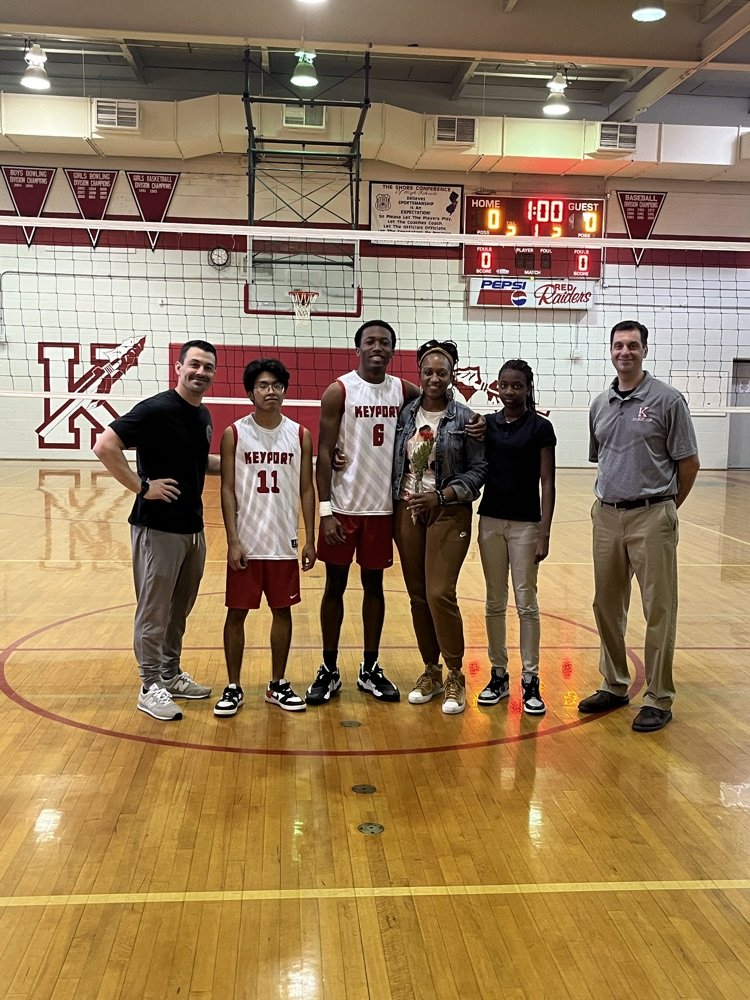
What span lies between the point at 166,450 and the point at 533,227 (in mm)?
14224

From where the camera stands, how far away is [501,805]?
11.5ft

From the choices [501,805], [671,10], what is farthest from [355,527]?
[671,10]

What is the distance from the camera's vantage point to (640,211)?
56.6 ft

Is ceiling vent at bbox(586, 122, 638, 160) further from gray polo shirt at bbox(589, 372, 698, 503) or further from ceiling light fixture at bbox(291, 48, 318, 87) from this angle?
gray polo shirt at bbox(589, 372, 698, 503)

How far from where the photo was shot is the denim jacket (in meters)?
4.35

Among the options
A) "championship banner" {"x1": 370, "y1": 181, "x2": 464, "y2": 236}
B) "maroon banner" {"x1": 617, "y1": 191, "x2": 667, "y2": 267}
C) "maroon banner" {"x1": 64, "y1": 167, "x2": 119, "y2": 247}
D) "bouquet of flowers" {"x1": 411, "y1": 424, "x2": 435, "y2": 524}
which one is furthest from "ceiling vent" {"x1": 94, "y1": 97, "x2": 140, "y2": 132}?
Result: "bouquet of flowers" {"x1": 411, "y1": 424, "x2": 435, "y2": 524}

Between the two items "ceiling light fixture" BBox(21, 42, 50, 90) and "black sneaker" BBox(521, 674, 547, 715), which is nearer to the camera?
"black sneaker" BBox(521, 674, 547, 715)

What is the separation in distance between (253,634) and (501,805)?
9.27ft

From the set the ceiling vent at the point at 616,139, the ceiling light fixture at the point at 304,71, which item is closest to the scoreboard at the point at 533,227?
the ceiling vent at the point at 616,139

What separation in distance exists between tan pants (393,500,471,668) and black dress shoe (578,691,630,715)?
686 millimetres

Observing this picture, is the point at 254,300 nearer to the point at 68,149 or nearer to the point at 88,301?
the point at 88,301

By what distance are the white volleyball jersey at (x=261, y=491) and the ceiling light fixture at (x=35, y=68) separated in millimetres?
10974

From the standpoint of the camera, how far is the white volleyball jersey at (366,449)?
4574mm

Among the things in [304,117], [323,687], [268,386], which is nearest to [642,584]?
[323,687]
